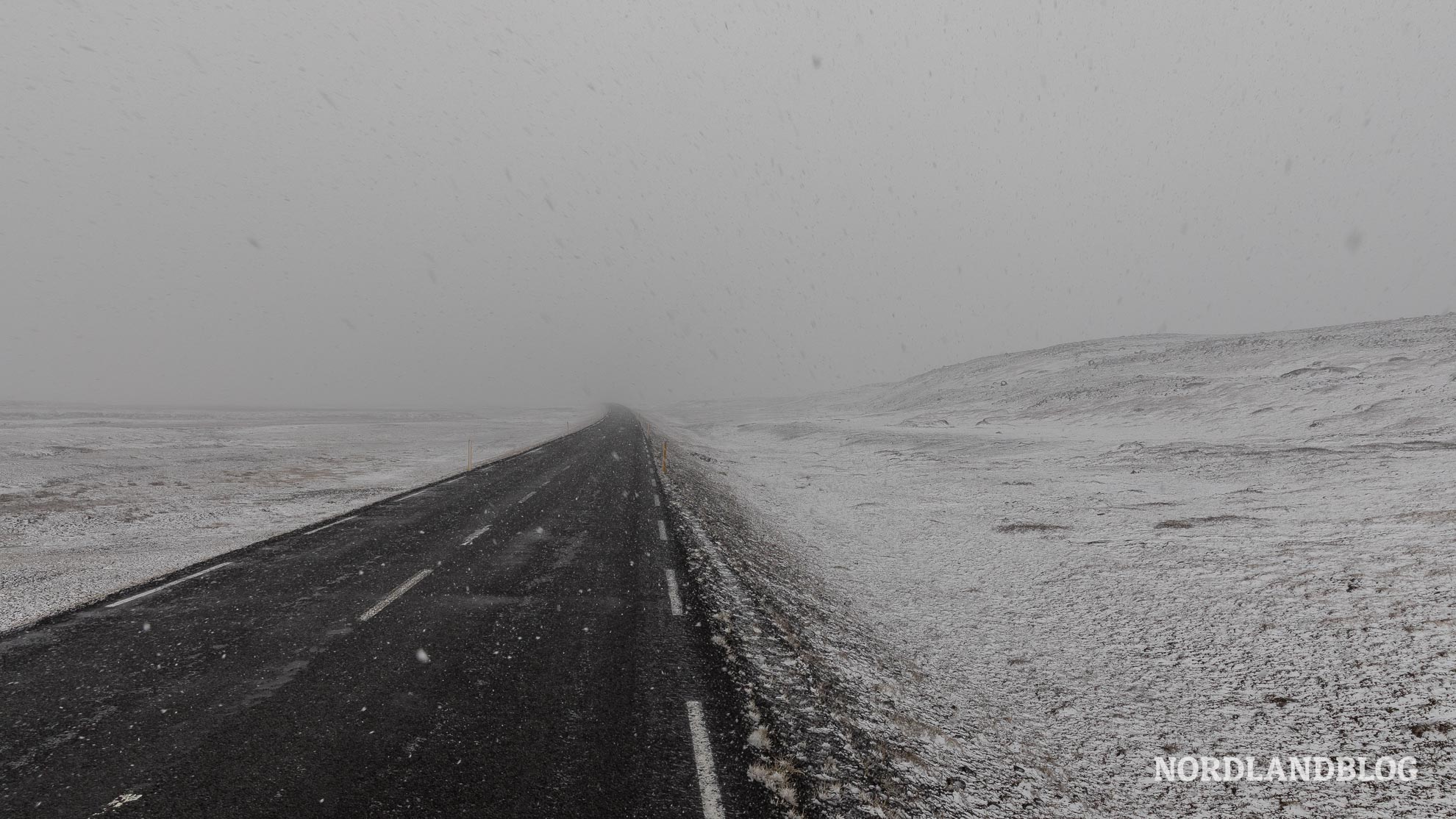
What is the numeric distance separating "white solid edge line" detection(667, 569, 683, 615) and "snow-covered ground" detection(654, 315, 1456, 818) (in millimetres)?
1304

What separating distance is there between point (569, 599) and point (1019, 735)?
6032mm

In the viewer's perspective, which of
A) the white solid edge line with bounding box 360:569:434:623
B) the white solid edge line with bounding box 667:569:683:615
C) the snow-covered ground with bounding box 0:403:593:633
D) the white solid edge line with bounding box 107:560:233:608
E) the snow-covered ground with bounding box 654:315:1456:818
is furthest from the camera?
the snow-covered ground with bounding box 0:403:593:633

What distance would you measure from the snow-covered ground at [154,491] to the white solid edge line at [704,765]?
8.90m

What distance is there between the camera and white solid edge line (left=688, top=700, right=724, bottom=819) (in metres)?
4.11

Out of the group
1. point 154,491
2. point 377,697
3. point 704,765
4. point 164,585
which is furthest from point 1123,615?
point 154,491

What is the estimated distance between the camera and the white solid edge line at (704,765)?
4109 mm

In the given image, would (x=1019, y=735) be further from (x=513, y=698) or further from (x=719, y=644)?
(x=513, y=698)

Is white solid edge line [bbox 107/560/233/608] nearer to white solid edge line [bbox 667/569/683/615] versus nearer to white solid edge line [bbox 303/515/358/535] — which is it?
white solid edge line [bbox 303/515/358/535]

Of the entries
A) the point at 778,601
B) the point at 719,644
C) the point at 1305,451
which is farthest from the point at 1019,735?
the point at 1305,451

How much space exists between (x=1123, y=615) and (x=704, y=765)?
7.47 m

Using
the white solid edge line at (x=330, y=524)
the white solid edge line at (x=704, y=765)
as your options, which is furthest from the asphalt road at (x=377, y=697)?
the white solid edge line at (x=330, y=524)

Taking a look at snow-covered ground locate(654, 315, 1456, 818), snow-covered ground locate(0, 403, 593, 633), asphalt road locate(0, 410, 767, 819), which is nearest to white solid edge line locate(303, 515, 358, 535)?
snow-covered ground locate(0, 403, 593, 633)

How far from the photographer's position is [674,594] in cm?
898

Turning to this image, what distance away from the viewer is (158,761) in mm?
4398
